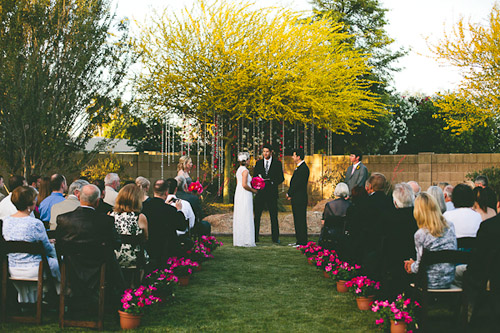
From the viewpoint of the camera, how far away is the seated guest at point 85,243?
567 centimetres

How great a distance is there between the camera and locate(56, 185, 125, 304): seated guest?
18.6 feet

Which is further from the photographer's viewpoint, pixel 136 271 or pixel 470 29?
pixel 470 29

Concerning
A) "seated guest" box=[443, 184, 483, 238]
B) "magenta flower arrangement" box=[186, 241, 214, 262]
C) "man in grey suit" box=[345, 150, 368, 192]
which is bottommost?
"magenta flower arrangement" box=[186, 241, 214, 262]

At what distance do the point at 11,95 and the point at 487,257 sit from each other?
34.6 feet

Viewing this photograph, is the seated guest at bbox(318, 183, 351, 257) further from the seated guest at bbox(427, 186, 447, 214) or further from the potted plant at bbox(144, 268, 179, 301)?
the potted plant at bbox(144, 268, 179, 301)

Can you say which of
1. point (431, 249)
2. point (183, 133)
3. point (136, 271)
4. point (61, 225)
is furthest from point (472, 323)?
point (183, 133)

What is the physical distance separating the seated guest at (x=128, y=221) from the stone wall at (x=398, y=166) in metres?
14.4

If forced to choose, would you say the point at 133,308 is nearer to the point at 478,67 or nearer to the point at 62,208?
the point at 62,208

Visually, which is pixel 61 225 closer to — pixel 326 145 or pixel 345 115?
pixel 345 115

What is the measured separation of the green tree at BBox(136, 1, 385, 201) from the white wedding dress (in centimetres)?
846

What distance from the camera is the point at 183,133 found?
22.3 meters

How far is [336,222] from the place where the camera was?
8.77 meters

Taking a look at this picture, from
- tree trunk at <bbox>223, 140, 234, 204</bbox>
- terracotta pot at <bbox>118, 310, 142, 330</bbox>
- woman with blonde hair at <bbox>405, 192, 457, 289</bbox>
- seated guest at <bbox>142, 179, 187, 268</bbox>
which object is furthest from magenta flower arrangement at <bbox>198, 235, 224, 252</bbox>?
tree trunk at <bbox>223, 140, 234, 204</bbox>

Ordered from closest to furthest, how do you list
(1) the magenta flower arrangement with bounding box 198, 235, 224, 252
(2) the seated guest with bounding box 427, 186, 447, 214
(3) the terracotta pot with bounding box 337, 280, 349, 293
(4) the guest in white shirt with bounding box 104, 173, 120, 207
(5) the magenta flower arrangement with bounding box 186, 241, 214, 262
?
(2) the seated guest with bounding box 427, 186, 447, 214
(3) the terracotta pot with bounding box 337, 280, 349, 293
(4) the guest in white shirt with bounding box 104, 173, 120, 207
(5) the magenta flower arrangement with bounding box 186, 241, 214, 262
(1) the magenta flower arrangement with bounding box 198, 235, 224, 252
